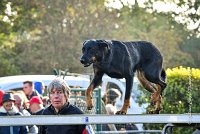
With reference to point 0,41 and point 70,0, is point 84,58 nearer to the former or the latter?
point 0,41

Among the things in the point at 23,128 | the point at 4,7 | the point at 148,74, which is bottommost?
the point at 23,128

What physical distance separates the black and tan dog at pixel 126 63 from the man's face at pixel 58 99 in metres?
0.39

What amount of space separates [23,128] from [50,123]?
4.79 m

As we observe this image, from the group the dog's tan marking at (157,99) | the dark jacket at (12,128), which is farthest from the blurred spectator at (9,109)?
the dog's tan marking at (157,99)

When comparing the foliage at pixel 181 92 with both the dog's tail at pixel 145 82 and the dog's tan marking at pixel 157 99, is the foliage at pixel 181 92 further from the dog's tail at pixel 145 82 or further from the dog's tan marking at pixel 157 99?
the dog's tan marking at pixel 157 99

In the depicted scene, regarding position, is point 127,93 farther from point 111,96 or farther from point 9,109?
point 111,96

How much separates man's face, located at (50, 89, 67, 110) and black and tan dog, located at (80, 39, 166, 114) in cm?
39

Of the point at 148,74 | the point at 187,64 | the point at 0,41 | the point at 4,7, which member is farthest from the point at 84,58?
the point at 187,64

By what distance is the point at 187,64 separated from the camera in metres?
45.5

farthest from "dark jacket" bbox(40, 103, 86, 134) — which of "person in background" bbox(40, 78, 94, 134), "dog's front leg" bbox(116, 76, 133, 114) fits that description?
"dog's front leg" bbox(116, 76, 133, 114)

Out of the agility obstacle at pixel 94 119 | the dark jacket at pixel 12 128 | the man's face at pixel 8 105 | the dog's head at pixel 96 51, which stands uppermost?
the dog's head at pixel 96 51

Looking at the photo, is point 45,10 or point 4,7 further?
point 45,10

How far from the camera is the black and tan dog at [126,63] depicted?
8.12m

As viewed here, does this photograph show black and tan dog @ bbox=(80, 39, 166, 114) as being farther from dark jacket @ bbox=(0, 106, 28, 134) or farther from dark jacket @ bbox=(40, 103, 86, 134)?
dark jacket @ bbox=(0, 106, 28, 134)
